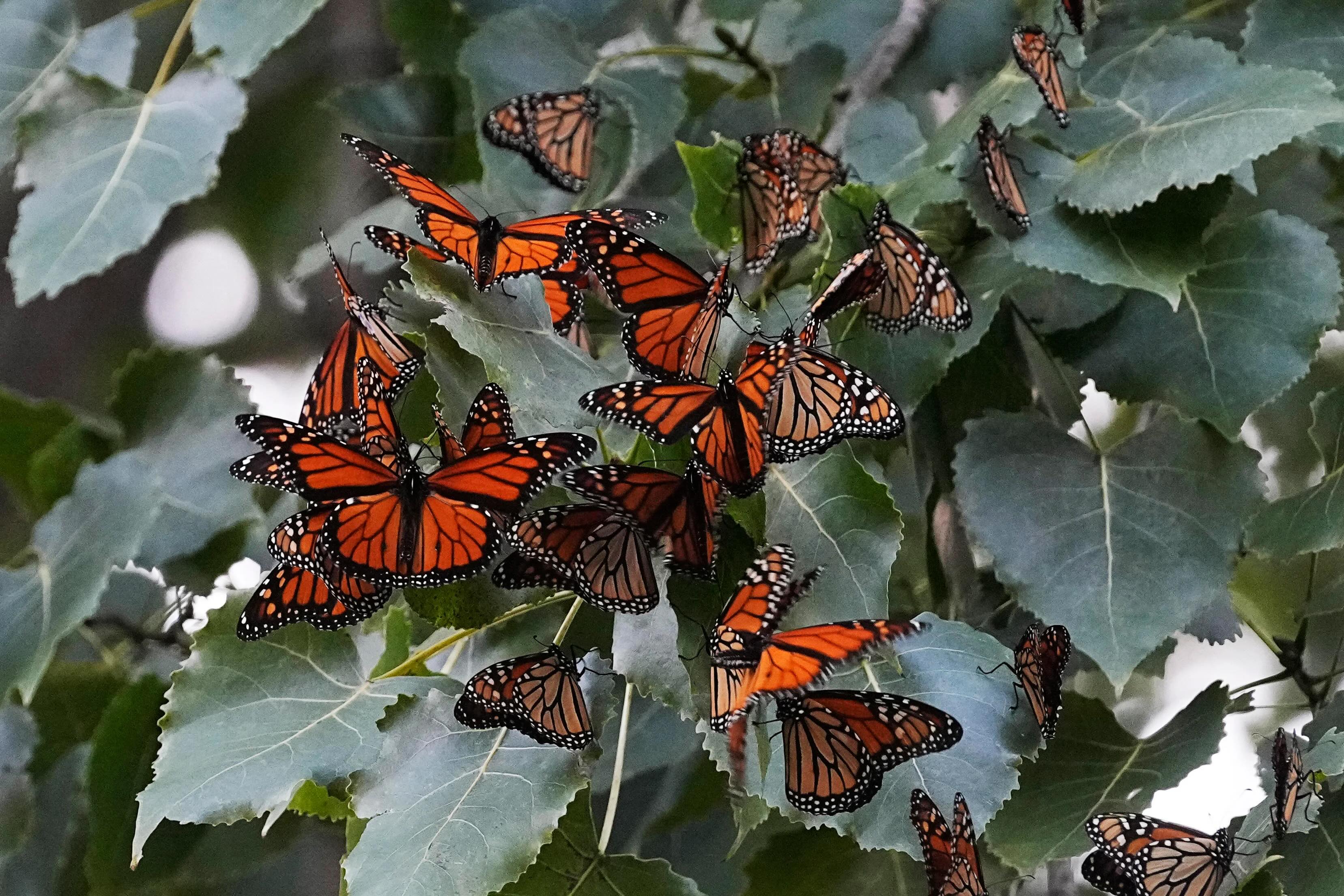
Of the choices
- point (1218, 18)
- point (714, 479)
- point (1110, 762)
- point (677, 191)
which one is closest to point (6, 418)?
point (677, 191)

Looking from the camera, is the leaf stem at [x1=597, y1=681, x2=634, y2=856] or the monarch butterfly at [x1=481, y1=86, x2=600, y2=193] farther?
the monarch butterfly at [x1=481, y1=86, x2=600, y2=193]

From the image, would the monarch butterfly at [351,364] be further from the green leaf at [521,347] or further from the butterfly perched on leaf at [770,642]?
the butterfly perched on leaf at [770,642]

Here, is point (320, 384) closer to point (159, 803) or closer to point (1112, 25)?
point (159, 803)

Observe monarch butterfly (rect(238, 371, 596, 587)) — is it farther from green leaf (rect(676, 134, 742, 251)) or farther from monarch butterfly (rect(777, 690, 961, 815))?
green leaf (rect(676, 134, 742, 251))

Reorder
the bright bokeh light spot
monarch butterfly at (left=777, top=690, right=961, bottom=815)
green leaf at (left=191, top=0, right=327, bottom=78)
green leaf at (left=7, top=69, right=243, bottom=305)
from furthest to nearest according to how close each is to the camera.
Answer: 1. the bright bokeh light spot
2. green leaf at (left=191, top=0, right=327, bottom=78)
3. green leaf at (left=7, top=69, right=243, bottom=305)
4. monarch butterfly at (left=777, top=690, right=961, bottom=815)

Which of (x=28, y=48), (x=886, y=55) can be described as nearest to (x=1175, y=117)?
(x=886, y=55)

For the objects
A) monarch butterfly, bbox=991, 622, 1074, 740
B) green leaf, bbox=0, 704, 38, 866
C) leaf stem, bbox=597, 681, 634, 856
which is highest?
monarch butterfly, bbox=991, 622, 1074, 740

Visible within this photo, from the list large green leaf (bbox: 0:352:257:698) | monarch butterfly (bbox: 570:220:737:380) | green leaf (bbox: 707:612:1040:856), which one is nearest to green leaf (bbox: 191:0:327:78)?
large green leaf (bbox: 0:352:257:698)
